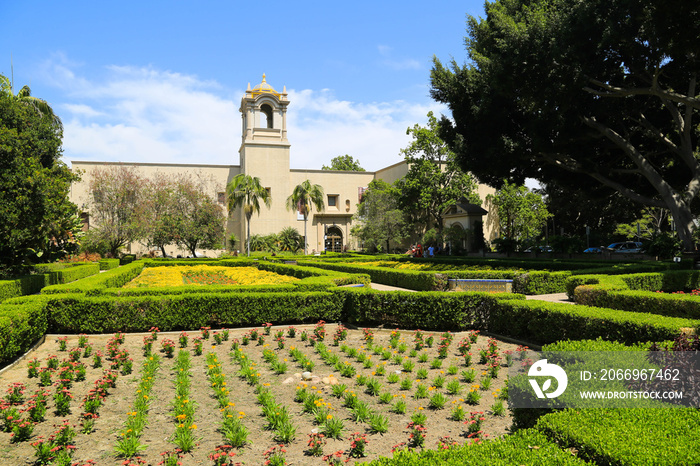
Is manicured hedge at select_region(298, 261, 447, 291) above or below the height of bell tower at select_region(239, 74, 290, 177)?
below

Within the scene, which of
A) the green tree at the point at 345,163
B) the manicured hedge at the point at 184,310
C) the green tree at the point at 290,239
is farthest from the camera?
the green tree at the point at 345,163

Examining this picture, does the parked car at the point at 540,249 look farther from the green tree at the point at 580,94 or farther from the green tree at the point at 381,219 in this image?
the green tree at the point at 381,219

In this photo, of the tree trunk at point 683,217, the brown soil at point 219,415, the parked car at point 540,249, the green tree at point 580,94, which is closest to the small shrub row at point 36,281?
the brown soil at point 219,415

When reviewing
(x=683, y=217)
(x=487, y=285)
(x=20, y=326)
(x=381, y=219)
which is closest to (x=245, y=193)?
(x=381, y=219)

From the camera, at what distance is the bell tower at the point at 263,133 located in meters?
43.7

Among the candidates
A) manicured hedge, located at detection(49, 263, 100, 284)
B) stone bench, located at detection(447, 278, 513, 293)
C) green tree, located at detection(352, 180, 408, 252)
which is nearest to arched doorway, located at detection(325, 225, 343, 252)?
green tree, located at detection(352, 180, 408, 252)

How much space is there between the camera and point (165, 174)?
4431cm

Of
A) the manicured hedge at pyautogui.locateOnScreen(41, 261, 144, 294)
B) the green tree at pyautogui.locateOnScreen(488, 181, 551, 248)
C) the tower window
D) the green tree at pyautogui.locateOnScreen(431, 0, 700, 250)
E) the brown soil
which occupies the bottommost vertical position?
the brown soil

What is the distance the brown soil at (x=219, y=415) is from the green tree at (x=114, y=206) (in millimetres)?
31852

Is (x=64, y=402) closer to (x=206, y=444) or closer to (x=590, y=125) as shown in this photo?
(x=206, y=444)

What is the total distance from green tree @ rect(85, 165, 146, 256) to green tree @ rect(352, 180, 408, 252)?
19150 mm

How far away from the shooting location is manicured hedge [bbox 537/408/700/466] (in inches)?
113

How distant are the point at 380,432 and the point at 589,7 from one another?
16016 mm

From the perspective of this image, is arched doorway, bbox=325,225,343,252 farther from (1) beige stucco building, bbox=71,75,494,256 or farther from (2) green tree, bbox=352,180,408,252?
(2) green tree, bbox=352,180,408,252
